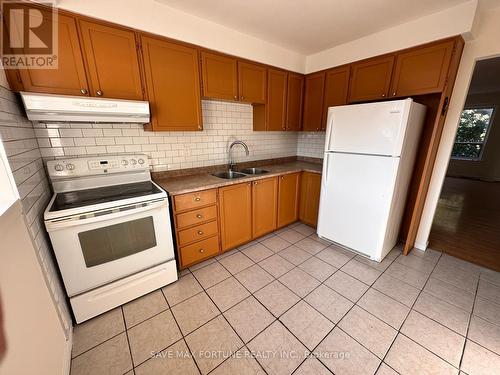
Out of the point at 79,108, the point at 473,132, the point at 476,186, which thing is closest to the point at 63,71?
the point at 79,108

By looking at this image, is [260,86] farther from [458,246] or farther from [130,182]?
[458,246]

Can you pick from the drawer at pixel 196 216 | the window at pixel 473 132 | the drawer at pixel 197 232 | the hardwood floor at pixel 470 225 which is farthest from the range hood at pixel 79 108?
the window at pixel 473 132

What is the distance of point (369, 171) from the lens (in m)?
2.10

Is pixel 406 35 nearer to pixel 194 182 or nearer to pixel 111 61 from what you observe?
pixel 194 182

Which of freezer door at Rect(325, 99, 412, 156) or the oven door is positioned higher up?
freezer door at Rect(325, 99, 412, 156)

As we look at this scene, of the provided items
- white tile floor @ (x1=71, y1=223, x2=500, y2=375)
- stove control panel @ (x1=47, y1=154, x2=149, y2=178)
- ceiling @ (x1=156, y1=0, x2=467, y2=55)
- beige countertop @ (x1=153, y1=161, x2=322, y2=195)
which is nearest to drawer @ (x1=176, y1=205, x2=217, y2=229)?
beige countertop @ (x1=153, y1=161, x2=322, y2=195)

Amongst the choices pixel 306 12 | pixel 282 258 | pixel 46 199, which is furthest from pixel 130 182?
pixel 306 12

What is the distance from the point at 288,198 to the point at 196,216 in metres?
1.41

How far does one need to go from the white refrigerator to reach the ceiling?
0.83 m

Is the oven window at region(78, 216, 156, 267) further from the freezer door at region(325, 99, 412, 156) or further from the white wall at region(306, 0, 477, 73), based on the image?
the white wall at region(306, 0, 477, 73)

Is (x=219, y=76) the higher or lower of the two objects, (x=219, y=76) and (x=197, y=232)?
the higher

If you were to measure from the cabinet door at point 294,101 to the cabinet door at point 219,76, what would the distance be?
0.94m

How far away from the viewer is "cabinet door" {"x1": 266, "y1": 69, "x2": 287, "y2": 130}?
267 centimetres

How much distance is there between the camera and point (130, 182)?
2.01 metres
